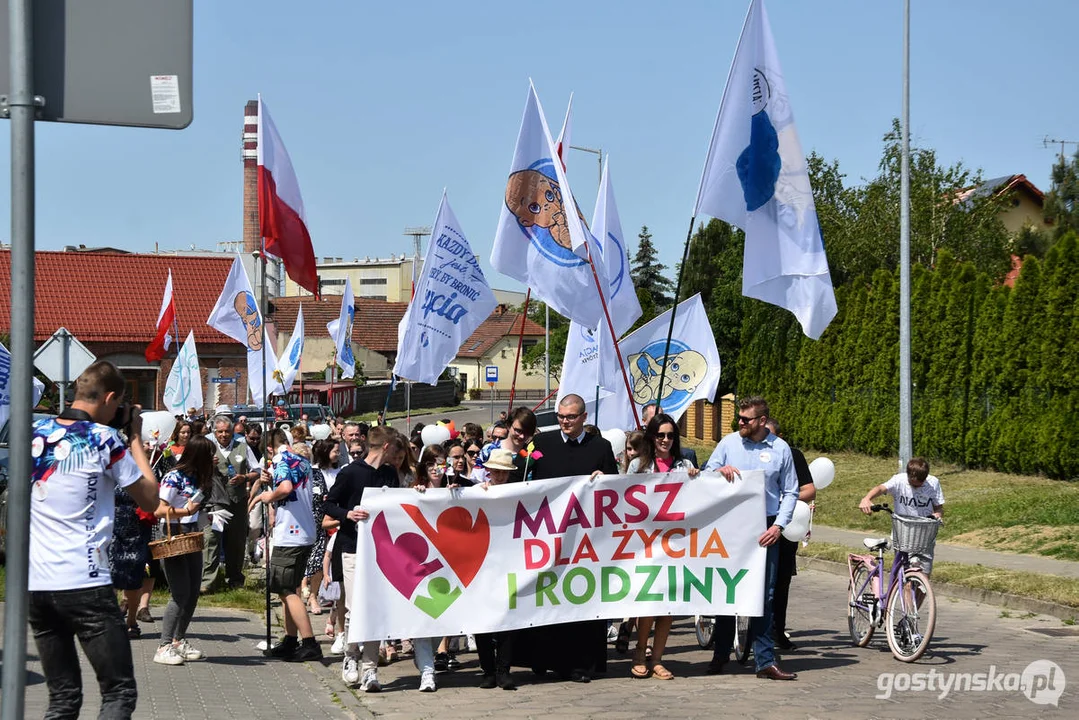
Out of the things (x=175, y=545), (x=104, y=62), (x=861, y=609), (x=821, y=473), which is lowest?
(x=861, y=609)

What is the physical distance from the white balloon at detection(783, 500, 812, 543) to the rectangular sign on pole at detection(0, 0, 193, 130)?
7126 mm

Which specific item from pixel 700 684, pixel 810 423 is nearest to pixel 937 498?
pixel 700 684

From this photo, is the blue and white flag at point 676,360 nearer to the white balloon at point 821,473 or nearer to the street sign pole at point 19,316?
the white balloon at point 821,473

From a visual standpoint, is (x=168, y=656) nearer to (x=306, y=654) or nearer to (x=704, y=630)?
(x=306, y=654)

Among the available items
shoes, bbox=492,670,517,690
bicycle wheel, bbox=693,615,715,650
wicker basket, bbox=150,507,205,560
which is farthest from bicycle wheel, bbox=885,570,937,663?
wicker basket, bbox=150,507,205,560

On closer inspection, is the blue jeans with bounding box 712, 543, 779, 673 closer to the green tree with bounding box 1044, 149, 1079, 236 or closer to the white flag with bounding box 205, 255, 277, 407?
the white flag with bounding box 205, 255, 277, 407

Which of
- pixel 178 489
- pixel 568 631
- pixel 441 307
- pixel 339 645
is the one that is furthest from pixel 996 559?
pixel 178 489

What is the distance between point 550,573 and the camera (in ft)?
30.7

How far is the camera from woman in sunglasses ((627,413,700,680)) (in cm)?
960

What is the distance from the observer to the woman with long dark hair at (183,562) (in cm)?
989

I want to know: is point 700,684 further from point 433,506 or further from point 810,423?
point 810,423

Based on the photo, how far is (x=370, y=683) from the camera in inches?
359

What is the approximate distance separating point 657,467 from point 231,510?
6.77 meters

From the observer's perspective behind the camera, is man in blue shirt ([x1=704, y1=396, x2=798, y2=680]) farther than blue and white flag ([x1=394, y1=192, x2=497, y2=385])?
No
